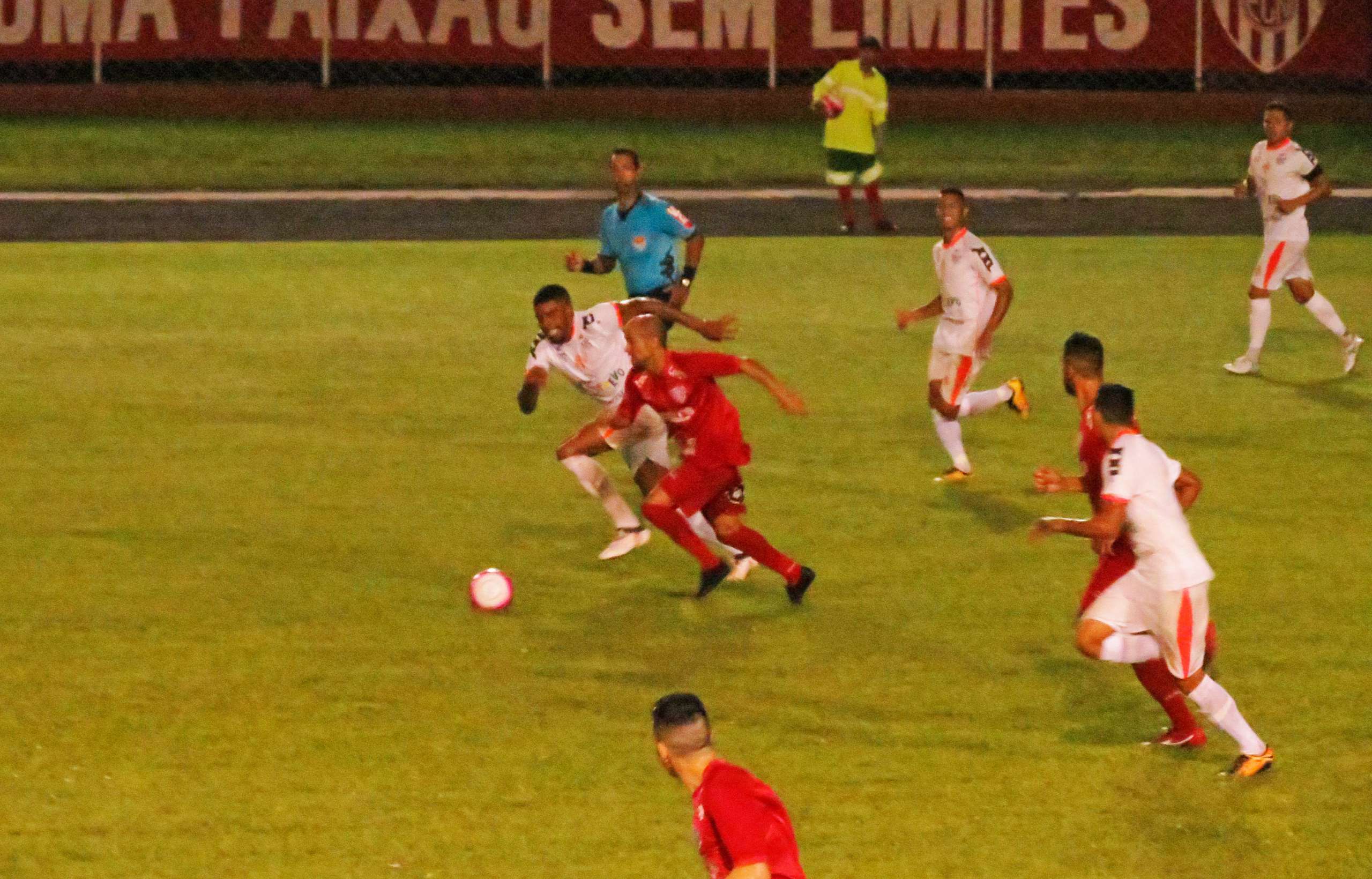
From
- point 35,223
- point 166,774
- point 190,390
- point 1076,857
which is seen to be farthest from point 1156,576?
point 35,223

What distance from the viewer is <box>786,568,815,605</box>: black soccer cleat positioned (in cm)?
1129

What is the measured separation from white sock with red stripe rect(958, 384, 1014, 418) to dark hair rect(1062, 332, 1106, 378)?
392 centimetres

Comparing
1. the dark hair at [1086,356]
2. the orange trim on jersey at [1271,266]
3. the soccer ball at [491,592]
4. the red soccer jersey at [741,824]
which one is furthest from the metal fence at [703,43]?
the red soccer jersey at [741,824]

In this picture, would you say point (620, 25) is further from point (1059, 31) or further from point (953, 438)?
point (953, 438)

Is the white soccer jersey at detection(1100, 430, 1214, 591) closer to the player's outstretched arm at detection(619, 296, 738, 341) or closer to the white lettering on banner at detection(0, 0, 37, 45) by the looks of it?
the player's outstretched arm at detection(619, 296, 738, 341)

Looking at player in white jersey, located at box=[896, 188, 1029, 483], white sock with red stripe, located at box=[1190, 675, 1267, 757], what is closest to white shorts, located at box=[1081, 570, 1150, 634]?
white sock with red stripe, located at box=[1190, 675, 1267, 757]

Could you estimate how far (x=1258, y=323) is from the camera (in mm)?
17172

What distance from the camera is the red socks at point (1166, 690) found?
Result: 358 inches

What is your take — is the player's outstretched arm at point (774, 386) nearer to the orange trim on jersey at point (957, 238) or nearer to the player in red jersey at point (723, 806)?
the orange trim on jersey at point (957, 238)

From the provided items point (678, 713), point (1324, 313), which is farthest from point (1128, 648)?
point (1324, 313)

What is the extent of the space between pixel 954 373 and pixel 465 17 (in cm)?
1958

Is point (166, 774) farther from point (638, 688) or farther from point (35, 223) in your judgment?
point (35, 223)

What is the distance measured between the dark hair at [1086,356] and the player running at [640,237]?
5299 mm

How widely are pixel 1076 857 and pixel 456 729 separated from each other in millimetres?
3021
